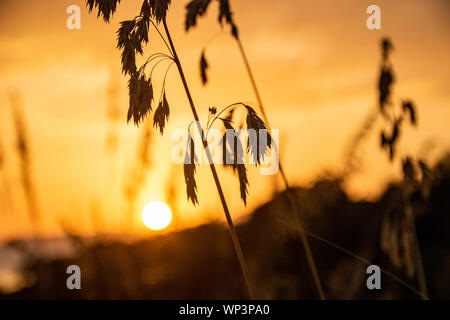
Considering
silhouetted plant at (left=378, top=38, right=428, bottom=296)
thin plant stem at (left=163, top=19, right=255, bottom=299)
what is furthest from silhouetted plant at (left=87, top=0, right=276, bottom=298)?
silhouetted plant at (left=378, top=38, right=428, bottom=296)

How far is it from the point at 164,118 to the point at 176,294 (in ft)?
19.7

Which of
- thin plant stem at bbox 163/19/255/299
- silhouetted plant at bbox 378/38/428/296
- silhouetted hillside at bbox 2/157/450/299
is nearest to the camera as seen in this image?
thin plant stem at bbox 163/19/255/299

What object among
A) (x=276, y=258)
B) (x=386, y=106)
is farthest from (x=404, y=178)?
(x=276, y=258)

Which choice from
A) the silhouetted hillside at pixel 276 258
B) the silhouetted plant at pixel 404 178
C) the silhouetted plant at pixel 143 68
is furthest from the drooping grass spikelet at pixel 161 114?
the silhouetted hillside at pixel 276 258

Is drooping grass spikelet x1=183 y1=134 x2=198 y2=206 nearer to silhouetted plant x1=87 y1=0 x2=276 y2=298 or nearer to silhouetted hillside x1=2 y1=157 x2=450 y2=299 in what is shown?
silhouetted plant x1=87 y1=0 x2=276 y2=298

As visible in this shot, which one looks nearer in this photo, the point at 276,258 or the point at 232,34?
the point at 232,34

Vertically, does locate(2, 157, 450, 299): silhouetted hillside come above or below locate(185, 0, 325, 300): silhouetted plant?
below

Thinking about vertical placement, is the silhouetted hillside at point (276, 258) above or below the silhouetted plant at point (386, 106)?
below

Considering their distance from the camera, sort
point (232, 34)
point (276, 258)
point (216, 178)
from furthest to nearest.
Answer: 1. point (276, 258)
2. point (232, 34)
3. point (216, 178)

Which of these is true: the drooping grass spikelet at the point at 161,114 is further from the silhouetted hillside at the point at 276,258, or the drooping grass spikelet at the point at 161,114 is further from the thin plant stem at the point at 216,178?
the silhouetted hillside at the point at 276,258

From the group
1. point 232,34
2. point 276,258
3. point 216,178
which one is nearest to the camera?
point 216,178

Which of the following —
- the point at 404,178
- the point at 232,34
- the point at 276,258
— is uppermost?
the point at 232,34

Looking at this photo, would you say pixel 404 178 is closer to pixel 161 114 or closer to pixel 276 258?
pixel 161 114
